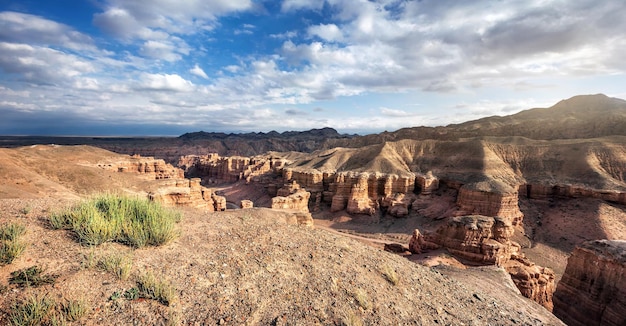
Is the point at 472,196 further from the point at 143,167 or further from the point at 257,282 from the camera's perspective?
the point at 143,167

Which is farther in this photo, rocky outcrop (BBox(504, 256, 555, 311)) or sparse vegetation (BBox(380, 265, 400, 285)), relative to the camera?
rocky outcrop (BBox(504, 256, 555, 311))

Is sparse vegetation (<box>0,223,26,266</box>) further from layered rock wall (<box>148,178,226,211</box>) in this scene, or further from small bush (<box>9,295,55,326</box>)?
layered rock wall (<box>148,178,226,211</box>)

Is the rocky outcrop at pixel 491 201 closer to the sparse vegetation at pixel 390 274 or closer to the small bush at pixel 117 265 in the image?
the sparse vegetation at pixel 390 274

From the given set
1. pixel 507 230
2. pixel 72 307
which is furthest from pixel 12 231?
pixel 507 230

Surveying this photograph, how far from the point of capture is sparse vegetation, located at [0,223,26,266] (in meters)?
4.83

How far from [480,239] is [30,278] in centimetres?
2337

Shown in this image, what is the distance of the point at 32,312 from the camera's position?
3.78m

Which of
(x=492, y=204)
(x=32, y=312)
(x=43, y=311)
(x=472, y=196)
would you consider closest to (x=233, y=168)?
(x=472, y=196)

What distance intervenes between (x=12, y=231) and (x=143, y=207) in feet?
8.02

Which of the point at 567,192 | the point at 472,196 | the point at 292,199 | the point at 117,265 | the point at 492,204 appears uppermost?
the point at 117,265

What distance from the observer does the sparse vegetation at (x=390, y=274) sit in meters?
7.57

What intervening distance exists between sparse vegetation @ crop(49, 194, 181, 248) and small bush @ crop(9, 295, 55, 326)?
195cm

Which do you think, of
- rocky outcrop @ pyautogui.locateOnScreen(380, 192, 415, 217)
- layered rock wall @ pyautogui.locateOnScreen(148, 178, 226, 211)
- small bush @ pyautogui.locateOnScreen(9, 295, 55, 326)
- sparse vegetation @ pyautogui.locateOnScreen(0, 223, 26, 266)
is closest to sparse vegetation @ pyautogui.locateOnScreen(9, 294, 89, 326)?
small bush @ pyautogui.locateOnScreen(9, 295, 55, 326)

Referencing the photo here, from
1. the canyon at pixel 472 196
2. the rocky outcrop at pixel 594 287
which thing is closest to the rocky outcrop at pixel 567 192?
the canyon at pixel 472 196
